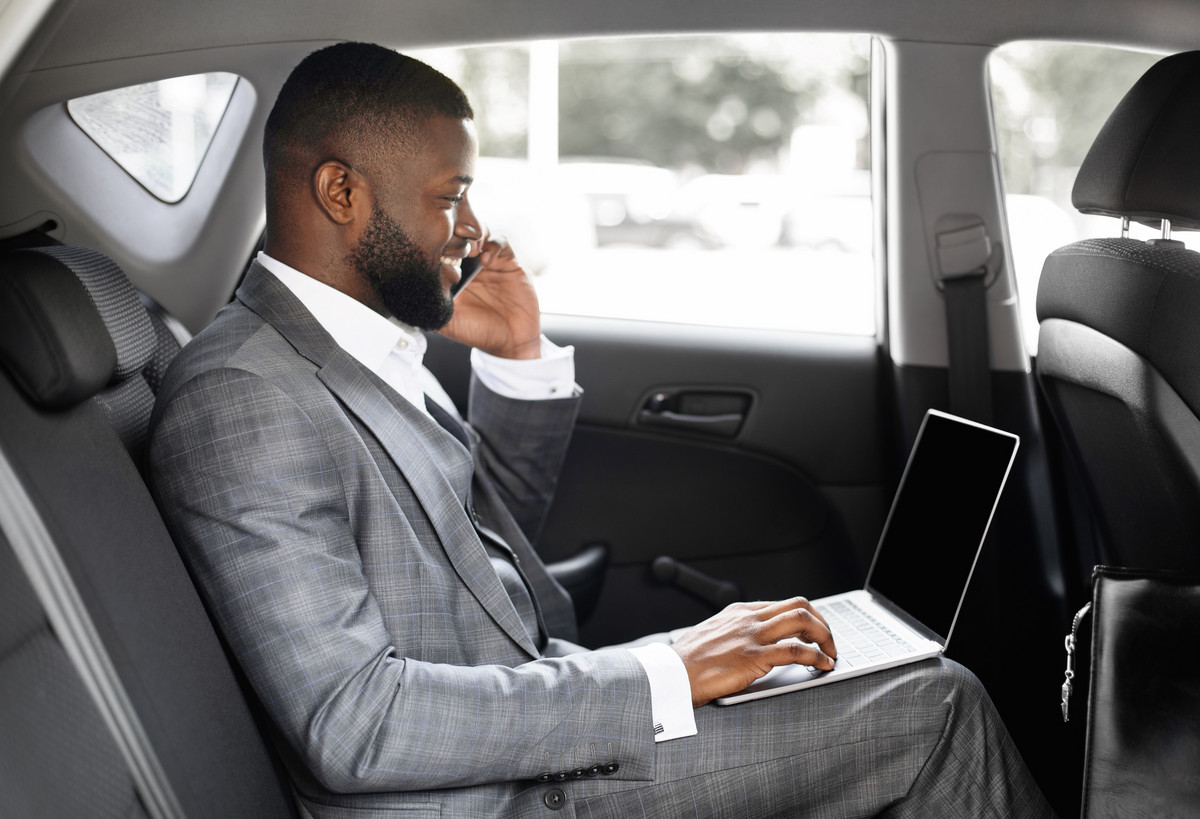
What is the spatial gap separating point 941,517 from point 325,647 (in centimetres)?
87

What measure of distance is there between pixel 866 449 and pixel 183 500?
146cm

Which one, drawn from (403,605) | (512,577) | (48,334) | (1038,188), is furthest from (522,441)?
(1038,188)

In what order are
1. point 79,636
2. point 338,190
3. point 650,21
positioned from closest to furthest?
point 79,636, point 338,190, point 650,21

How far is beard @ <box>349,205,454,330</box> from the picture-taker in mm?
1359

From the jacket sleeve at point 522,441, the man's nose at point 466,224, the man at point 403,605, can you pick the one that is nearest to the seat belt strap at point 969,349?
the jacket sleeve at point 522,441

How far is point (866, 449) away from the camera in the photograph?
7.27 ft

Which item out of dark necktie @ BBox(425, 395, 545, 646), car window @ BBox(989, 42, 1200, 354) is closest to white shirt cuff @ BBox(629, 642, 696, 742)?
dark necktie @ BBox(425, 395, 545, 646)

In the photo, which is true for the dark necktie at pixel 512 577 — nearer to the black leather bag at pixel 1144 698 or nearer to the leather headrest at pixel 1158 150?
the black leather bag at pixel 1144 698

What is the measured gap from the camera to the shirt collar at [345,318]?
1340mm

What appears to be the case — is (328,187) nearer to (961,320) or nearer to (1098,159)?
(1098,159)

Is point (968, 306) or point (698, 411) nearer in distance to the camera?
point (968, 306)

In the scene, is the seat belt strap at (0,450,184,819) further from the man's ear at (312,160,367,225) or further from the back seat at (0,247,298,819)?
the man's ear at (312,160,367,225)

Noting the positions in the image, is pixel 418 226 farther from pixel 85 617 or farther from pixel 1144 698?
pixel 1144 698

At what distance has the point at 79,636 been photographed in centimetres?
93
